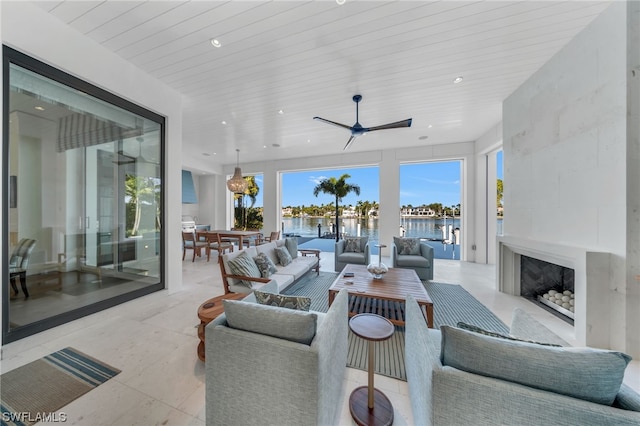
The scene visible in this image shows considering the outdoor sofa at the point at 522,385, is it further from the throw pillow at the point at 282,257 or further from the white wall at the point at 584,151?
the throw pillow at the point at 282,257

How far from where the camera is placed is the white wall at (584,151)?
79.9 inches

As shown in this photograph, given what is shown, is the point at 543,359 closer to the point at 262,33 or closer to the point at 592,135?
the point at 592,135

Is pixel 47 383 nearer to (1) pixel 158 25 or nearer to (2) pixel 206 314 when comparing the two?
(2) pixel 206 314

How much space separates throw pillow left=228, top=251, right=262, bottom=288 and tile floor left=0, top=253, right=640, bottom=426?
722 mm

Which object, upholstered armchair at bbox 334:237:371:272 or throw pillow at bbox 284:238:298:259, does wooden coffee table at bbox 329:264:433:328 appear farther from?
throw pillow at bbox 284:238:298:259

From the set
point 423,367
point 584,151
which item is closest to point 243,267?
point 423,367

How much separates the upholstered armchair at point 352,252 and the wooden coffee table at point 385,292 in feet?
3.22

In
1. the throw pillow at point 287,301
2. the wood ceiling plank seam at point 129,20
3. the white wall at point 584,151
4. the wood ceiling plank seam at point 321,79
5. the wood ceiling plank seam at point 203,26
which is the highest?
the wood ceiling plank seam at point 129,20

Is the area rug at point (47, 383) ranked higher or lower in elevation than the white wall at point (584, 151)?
lower

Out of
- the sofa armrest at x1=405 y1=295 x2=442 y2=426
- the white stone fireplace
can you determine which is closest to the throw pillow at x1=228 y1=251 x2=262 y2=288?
the sofa armrest at x1=405 y1=295 x2=442 y2=426

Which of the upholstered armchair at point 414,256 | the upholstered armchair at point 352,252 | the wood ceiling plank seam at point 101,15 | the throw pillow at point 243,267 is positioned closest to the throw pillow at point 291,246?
the upholstered armchair at point 352,252

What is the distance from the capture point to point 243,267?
116 inches

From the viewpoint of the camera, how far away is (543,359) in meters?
0.91

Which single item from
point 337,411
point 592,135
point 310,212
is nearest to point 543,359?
point 337,411
